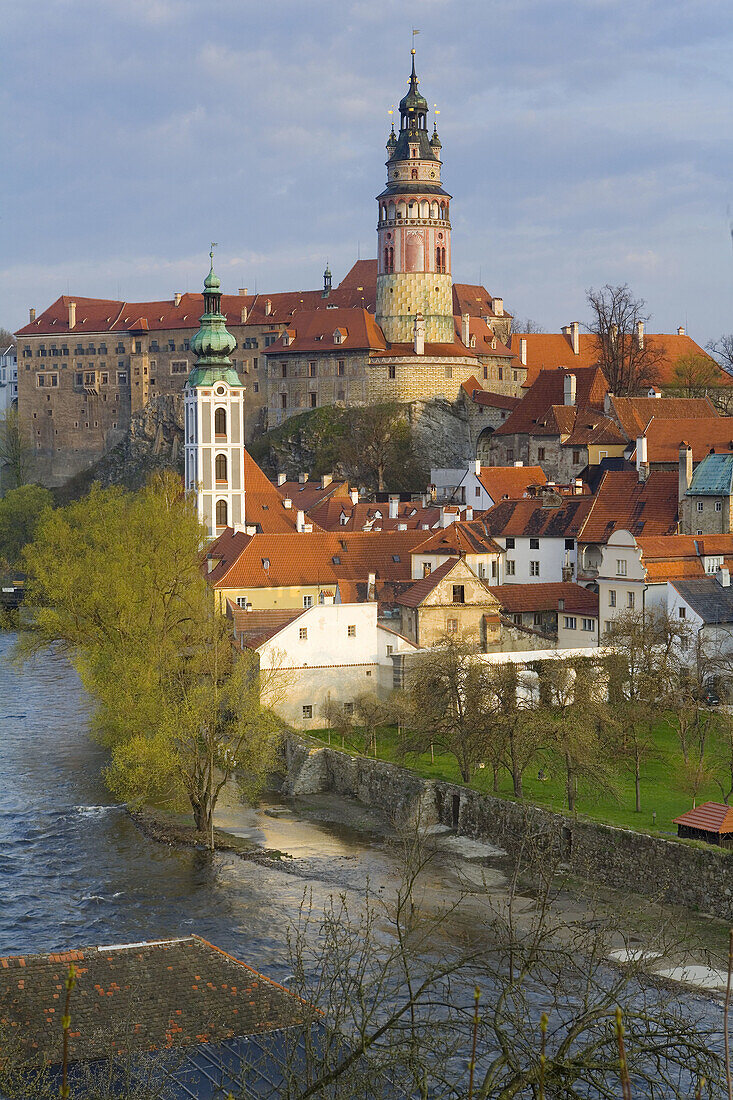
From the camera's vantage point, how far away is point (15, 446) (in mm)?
117312

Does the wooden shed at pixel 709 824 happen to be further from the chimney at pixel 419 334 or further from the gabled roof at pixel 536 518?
the chimney at pixel 419 334

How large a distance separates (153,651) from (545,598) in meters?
16.3

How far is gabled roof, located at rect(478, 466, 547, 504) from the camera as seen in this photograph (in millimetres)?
64250

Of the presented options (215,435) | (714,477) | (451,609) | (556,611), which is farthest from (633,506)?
(215,435)

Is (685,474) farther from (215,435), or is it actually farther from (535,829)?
(535,829)

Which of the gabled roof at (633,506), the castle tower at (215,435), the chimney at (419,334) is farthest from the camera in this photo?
the chimney at (419,334)

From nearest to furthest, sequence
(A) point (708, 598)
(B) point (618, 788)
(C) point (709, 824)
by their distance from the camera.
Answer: (C) point (709, 824)
(B) point (618, 788)
(A) point (708, 598)

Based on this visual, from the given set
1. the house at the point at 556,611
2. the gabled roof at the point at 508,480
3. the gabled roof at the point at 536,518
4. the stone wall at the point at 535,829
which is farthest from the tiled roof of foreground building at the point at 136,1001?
the gabled roof at the point at 508,480

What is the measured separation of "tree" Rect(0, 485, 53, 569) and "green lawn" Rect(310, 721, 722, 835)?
170 ft

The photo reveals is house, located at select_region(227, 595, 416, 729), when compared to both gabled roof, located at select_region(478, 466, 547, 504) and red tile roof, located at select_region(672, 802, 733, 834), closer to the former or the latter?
red tile roof, located at select_region(672, 802, 733, 834)

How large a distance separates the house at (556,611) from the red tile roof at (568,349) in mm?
46162

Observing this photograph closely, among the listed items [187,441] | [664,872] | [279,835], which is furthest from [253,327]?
[664,872]

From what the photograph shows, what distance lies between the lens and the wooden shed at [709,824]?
91.1ft

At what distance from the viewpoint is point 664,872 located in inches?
1098
